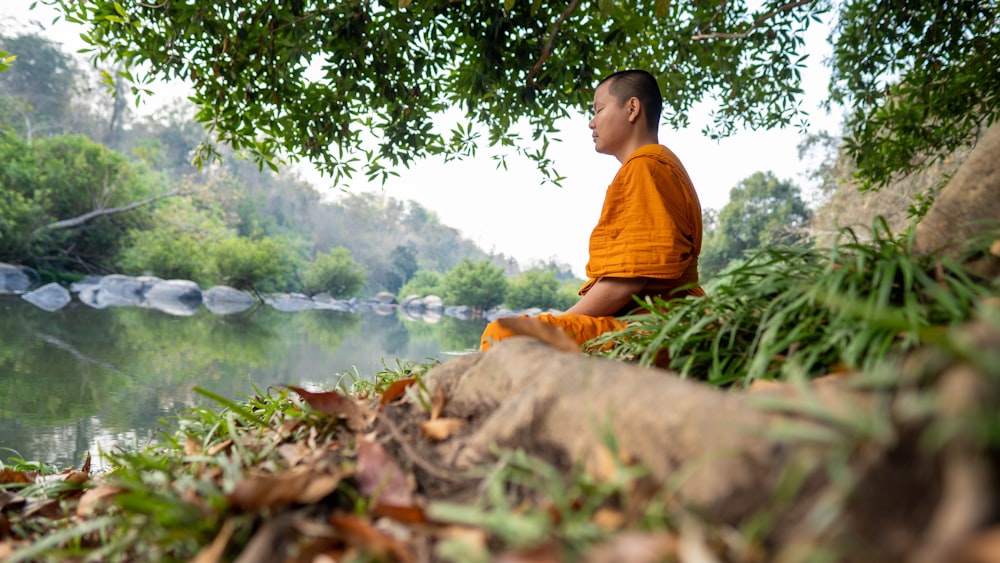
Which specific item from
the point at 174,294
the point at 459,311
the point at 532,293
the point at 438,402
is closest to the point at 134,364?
the point at 438,402

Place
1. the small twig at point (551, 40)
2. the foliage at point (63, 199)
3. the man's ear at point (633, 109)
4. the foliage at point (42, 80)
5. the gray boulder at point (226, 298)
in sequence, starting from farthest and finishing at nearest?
the foliage at point (42, 80), the gray boulder at point (226, 298), the foliage at point (63, 199), the small twig at point (551, 40), the man's ear at point (633, 109)

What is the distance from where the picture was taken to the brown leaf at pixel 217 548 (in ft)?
2.28

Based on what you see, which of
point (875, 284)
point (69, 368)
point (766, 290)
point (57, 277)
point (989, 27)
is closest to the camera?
point (875, 284)

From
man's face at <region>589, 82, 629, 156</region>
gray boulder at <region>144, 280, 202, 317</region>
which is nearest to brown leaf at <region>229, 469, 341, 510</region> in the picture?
man's face at <region>589, 82, 629, 156</region>

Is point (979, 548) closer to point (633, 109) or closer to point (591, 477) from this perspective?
point (591, 477)

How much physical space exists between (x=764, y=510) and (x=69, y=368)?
8121 mm

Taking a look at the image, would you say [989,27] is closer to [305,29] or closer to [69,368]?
[305,29]

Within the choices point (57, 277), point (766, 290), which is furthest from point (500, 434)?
point (57, 277)

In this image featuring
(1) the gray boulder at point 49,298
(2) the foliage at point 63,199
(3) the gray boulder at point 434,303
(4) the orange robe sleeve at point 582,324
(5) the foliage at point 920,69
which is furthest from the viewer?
(3) the gray boulder at point 434,303

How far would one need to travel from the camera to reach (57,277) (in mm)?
17703

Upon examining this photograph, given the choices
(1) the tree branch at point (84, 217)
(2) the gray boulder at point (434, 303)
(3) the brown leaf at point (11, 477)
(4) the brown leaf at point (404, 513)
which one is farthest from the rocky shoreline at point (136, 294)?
(4) the brown leaf at point (404, 513)

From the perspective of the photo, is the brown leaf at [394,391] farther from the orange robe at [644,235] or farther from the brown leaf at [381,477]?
the orange robe at [644,235]

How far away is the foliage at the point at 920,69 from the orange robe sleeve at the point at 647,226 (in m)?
2.91

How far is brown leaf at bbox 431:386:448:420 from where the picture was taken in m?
1.06
